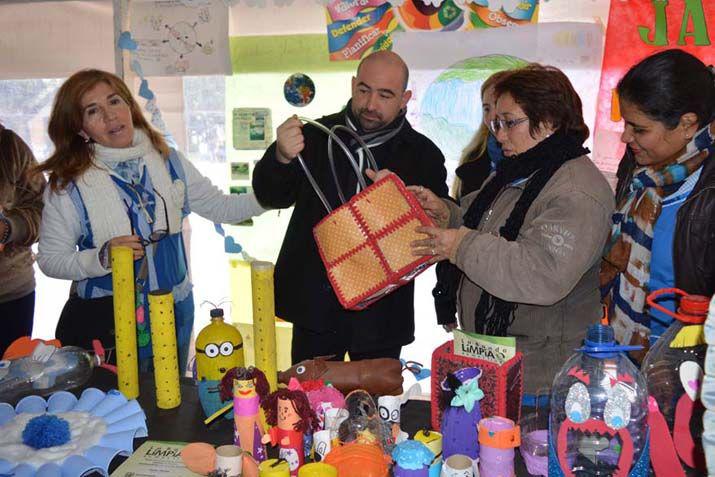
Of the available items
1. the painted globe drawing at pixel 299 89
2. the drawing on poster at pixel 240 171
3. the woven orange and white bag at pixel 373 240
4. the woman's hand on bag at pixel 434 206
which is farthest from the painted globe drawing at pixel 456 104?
the woven orange and white bag at pixel 373 240

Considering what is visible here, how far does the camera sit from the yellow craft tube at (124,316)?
1.44 metres

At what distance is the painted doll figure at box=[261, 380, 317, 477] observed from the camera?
3.68 ft

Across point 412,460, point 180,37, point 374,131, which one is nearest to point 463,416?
point 412,460

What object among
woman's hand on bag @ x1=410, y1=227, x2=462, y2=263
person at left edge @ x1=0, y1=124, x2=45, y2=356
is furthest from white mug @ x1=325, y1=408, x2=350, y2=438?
person at left edge @ x1=0, y1=124, x2=45, y2=356

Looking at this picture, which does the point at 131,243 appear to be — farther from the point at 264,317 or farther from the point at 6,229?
the point at 6,229

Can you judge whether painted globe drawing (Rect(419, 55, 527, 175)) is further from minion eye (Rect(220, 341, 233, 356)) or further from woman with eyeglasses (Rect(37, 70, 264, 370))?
minion eye (Rect(220, 341, 233, 356))

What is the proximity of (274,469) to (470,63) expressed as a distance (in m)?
1.93

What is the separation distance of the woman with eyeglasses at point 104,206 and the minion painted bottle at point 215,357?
509 millimetres

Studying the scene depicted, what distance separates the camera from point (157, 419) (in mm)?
1371

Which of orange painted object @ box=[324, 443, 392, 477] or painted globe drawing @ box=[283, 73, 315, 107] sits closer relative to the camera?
orange painted object @ box=[324, 443, 392, 477]

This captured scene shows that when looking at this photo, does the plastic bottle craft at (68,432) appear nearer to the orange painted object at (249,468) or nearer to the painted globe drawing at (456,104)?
the orange painted object at (249,468)

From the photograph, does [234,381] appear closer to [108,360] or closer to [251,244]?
[108,360]

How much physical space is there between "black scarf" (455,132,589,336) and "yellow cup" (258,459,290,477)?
0.67 meters

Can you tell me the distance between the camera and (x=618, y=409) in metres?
0.97
